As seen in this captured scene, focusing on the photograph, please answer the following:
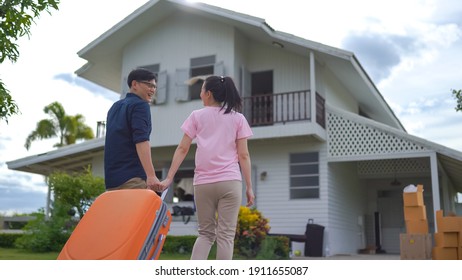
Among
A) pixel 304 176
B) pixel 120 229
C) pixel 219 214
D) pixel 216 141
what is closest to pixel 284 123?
pixel 304 176

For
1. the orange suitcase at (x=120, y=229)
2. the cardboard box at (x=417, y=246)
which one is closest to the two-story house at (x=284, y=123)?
the cardboard box at (x=417, y=246)

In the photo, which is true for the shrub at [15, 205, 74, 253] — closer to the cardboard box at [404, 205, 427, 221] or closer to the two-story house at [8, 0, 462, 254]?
the two-story house at [8, 0, 462, 254]

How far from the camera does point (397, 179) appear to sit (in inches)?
635

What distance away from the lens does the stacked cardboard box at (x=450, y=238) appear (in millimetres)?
7942

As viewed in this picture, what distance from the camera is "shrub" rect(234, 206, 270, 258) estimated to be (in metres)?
10.0

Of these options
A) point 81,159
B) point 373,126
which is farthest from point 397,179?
point 81,159

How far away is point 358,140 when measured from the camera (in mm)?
12344

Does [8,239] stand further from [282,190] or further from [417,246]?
[417,246]

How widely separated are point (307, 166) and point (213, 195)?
32.5ft

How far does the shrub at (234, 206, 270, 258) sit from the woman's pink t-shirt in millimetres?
6904

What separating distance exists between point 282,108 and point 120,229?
10246mm

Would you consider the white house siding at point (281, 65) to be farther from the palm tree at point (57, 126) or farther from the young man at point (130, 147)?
the palm tree at point (57, 126)

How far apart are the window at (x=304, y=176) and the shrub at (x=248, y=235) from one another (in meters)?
2.80

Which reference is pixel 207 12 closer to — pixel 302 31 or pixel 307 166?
pixel 302 31
